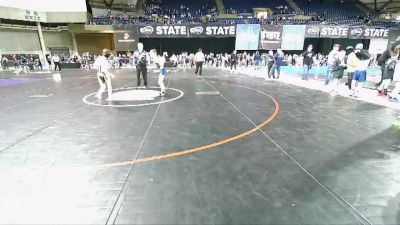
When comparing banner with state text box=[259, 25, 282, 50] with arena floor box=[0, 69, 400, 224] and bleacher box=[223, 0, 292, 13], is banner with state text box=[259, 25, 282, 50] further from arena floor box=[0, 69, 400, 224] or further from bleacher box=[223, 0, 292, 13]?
arena floor box=[0, 69, 400, 224]

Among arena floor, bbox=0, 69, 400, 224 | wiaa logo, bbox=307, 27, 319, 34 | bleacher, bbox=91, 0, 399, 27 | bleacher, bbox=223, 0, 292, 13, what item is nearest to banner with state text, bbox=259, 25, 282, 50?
wiaa logo, bbox=307, 27, 319, 34

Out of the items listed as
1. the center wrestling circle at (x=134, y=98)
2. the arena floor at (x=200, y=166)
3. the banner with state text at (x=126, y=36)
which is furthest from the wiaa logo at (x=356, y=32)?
the center wrestling circle at (x=134, y=98)

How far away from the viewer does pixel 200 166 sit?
13.4 feet

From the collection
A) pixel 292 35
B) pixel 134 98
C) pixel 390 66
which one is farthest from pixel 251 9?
pixel 134 98

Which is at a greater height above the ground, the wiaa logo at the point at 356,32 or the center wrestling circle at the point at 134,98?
the wiaa logo at the point at 356,32

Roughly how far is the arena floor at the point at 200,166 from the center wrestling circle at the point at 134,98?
1.15 meters

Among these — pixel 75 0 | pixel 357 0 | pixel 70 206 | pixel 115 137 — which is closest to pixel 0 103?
pixel 115 137

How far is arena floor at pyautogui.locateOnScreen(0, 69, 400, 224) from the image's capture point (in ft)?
9.72

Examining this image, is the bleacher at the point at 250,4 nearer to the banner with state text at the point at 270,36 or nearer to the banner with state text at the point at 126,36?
Answer: the banner with state text at the point at 270,36

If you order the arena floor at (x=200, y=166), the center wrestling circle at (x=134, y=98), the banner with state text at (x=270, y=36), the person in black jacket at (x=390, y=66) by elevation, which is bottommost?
the arena floor at (x=200, y=166)

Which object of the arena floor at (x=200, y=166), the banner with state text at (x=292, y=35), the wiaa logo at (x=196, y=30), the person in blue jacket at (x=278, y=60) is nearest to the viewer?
the arena floor at (x=200, y=166)

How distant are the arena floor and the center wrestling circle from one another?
1.15 m

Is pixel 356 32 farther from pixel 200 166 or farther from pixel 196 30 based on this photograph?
pixel 200 166

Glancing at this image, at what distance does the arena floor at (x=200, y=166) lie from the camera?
2963 mm
